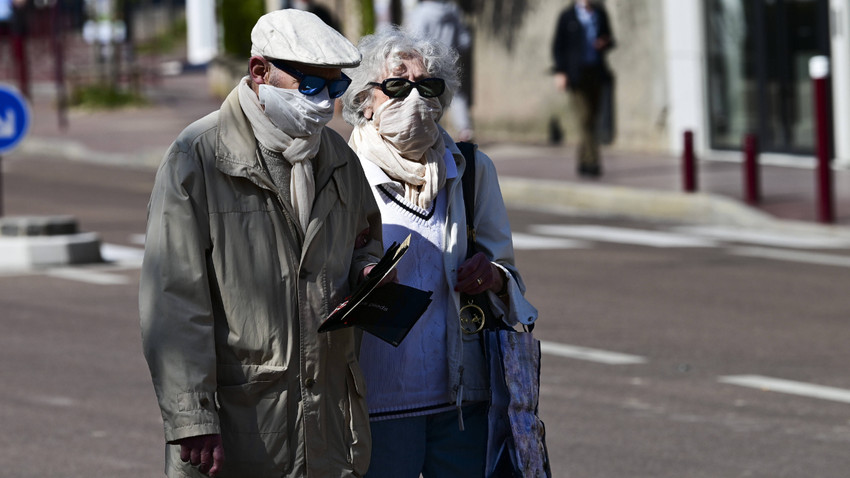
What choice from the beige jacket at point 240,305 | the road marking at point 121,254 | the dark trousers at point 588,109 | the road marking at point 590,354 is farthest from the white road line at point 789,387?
the dark trousers at point 588,109

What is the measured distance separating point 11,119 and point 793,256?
641 centimetres

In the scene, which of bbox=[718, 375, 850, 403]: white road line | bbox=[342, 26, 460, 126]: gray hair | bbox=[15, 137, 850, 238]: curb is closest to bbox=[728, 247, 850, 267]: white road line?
bbox=[15, 137, 850, 238]: curb

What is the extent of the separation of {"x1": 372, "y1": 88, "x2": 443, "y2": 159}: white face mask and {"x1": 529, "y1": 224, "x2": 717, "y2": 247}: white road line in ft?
31.1

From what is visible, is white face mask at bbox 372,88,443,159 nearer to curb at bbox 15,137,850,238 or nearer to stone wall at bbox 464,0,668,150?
curb at bbox 15,137,850,238

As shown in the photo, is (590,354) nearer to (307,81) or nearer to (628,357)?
(628,357)

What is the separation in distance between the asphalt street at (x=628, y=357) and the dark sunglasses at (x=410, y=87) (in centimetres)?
260

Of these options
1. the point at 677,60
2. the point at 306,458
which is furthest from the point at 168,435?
the point at 677,60

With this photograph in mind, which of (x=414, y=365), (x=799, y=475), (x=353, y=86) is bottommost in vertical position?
(x=799, y=475)

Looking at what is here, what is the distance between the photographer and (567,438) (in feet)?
22.8

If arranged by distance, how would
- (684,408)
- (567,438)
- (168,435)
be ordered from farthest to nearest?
1. (684,408)
2. (567,438)
3. (168,435)

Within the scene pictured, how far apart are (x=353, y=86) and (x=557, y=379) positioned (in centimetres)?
414

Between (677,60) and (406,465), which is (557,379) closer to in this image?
(406,465)

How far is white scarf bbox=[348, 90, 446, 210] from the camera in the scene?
13.7 ft

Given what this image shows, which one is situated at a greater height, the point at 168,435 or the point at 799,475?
the point at 168,435
